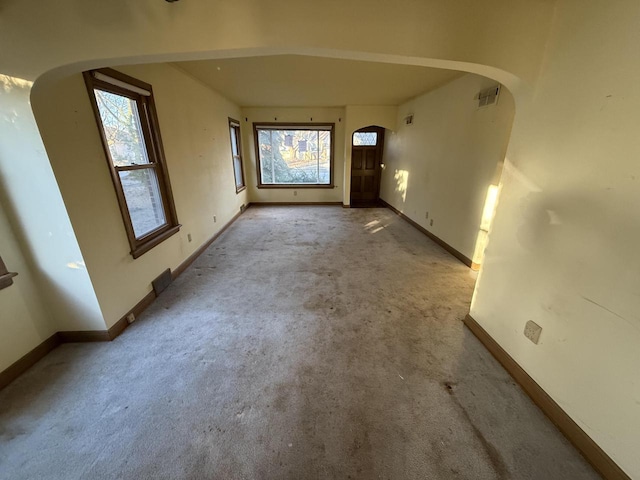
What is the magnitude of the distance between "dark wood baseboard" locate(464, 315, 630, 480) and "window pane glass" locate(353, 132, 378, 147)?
19.8 ft

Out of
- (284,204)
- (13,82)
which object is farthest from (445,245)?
(13,82)

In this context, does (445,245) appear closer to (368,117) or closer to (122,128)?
(368,117)

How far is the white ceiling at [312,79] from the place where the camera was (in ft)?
10.0

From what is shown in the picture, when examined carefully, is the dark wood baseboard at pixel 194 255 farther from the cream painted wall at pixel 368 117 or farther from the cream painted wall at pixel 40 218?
the cream painted wall at pixel 368 117

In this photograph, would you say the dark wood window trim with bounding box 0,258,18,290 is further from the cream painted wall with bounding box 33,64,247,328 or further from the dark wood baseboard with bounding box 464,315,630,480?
the dark wood baseboard with bounding box 464,315,630,480

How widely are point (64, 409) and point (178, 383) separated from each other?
0.61 m

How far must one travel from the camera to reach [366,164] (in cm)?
726

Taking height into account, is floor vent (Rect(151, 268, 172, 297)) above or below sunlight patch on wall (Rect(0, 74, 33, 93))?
below

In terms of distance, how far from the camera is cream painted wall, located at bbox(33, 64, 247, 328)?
169cm

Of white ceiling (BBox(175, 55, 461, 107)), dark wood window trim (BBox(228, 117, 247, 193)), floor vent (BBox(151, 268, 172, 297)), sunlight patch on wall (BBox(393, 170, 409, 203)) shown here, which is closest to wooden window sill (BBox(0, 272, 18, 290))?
floor vent (BBox(151, 268, 172, 297))

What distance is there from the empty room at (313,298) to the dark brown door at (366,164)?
445 cm

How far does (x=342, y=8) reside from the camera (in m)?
1.38

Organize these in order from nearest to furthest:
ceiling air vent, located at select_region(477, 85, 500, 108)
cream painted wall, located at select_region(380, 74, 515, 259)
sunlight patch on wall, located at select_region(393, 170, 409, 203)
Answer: ceiling air vent, located at select_region(477, 85, 500, 108), cream painted wall, located at select_region(380, 74, 515, 259), sunlight patch on wall, located at select_region(393, 170, 409, 203)

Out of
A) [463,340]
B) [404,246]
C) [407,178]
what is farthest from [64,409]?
[407,178]
